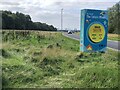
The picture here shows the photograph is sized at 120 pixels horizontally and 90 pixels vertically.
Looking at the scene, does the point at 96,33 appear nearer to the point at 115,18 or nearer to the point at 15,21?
the point at 15,21

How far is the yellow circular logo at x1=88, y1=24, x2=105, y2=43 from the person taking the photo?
613 inches

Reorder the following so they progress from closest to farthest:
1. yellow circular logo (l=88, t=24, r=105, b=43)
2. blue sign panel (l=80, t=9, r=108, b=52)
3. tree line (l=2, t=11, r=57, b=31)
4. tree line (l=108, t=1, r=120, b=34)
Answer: blue sign panel (l=80, t=9, r=108, b=52), yellow circular logo (l=88, t=24, r=105, b=43), tree line (l=2, t=11, r=57, b=31), tree line (l=108, t=1, r=120, b=34)

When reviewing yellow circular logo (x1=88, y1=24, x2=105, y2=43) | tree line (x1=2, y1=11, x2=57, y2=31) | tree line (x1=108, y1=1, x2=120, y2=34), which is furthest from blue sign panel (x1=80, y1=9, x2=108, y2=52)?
tree line (x1=108, y1=1, x2=120, y2=34)

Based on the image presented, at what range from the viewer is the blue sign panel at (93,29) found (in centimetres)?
1531

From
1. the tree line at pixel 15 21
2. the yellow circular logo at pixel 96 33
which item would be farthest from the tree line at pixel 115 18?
the yellow circular logo at pixel 96 33

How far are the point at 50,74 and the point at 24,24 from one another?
7731cm

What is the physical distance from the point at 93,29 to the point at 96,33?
270 millimetres

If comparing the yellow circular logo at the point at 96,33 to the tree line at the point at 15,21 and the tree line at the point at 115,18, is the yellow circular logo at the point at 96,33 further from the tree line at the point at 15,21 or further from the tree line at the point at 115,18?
the tree line at the point at 115,18

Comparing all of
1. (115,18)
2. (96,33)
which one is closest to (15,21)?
(115,18)

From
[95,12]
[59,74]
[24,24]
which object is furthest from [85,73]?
[24,24]

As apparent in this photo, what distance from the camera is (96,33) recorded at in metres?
15.7

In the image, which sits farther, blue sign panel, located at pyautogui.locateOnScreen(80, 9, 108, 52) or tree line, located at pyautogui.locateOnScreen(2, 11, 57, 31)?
tree line, located at pyautogui.locateOnScreen(2, 11, 57, 31)

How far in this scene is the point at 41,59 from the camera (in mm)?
12008

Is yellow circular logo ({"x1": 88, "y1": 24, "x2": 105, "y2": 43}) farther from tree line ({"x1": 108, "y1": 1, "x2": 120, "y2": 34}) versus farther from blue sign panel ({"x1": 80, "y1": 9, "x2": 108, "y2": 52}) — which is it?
tree line ({"x1": 108, "y1": 1, "x2": 120, "y2": 34})
